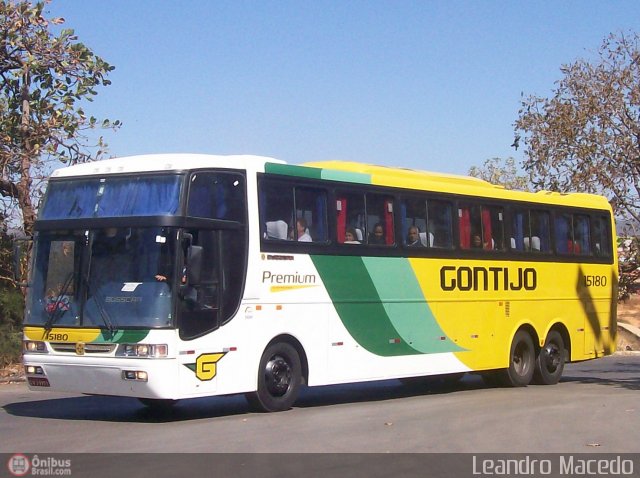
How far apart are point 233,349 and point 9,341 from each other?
382 inches

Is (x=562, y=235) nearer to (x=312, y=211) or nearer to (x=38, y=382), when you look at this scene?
(x=312, y=211)

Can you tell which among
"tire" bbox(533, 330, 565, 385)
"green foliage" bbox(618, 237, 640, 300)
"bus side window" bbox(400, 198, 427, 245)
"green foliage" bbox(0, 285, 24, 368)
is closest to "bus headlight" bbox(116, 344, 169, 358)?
"bus side window" bbox(400, 198, 427, 245)

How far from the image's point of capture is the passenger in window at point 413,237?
1675cm

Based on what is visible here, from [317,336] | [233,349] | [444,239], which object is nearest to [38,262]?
[233,349]

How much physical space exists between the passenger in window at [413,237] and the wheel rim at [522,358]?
3.63 meters

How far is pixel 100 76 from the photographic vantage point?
2231 centimetres

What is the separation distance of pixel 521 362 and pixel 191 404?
22.0ft

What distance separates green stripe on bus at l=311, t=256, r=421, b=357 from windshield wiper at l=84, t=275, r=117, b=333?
3266 millimetres

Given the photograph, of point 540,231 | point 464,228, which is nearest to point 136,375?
point 464,228

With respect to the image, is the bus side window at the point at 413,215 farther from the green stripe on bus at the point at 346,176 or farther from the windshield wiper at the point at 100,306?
the windshield wiper at the point at 100,306

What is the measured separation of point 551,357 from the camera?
19.9 meters
